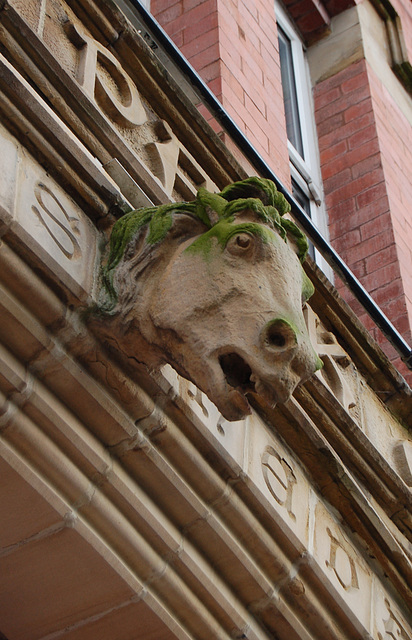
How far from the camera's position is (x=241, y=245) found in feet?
9.52

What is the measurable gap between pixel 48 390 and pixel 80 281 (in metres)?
0.27

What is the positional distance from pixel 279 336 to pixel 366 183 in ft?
15.8

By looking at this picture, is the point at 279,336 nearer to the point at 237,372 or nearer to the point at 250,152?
the point at 237,372

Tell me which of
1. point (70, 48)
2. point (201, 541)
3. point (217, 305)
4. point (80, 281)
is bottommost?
point (201, 541)

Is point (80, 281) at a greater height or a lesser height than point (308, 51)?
greater

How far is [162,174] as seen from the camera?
11.9ft

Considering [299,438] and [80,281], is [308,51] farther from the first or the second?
[80,281]

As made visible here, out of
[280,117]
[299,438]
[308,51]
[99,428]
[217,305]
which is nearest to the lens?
[217,305]

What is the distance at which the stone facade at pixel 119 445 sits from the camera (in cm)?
294

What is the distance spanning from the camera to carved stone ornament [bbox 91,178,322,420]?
8.93 feet

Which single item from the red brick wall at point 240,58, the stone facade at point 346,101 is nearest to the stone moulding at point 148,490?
the stone facade at point 346,101

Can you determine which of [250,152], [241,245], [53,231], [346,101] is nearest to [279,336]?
[241,245]

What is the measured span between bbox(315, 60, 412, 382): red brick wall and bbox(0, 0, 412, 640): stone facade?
2631mm

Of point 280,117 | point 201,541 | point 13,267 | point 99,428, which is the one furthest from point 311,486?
point 280,117
